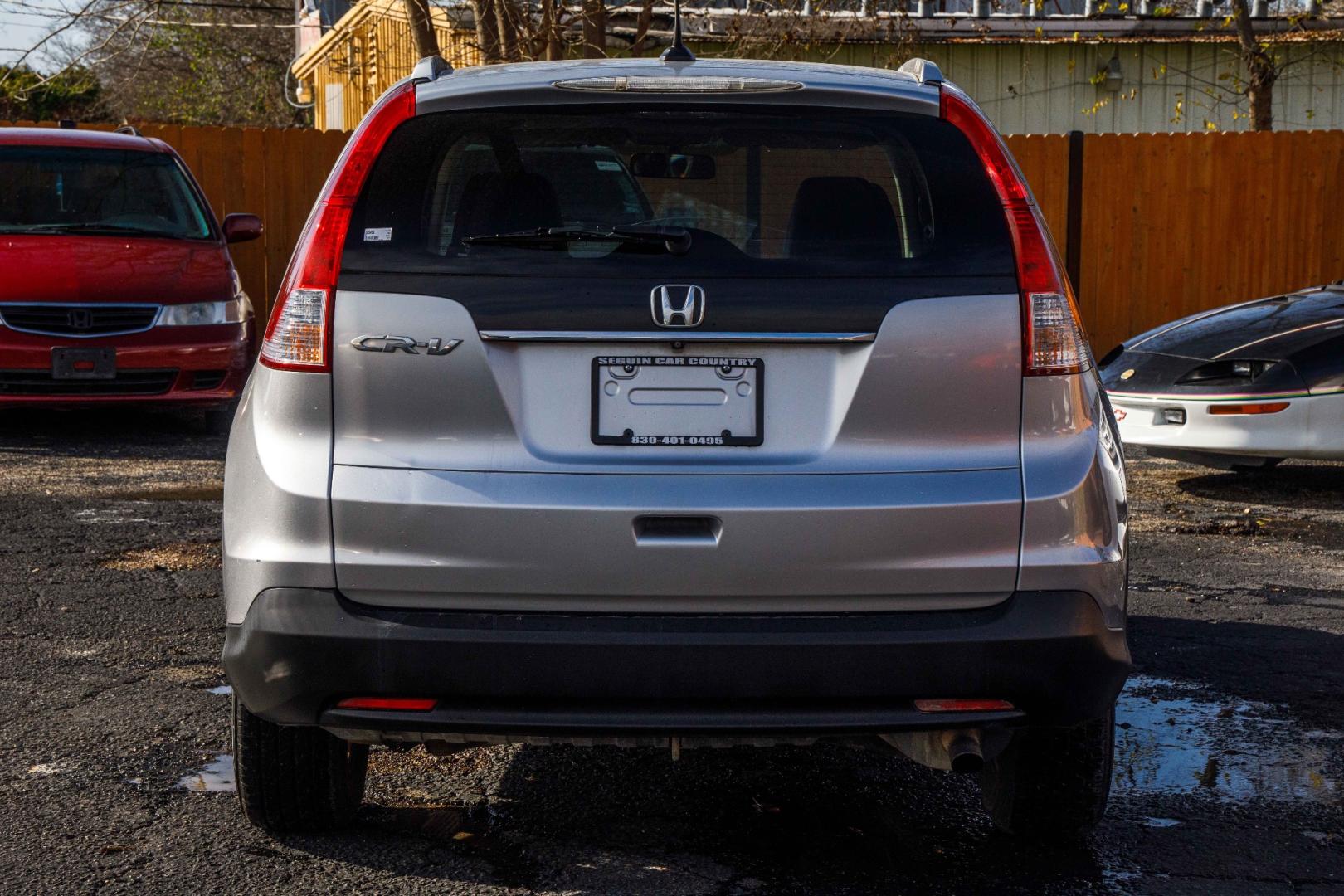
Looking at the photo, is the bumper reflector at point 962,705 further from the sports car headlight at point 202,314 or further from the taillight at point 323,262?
the sports car headlight at point 202,314

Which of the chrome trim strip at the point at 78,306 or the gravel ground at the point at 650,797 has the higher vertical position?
the chrome trim strip at the point at 78,306

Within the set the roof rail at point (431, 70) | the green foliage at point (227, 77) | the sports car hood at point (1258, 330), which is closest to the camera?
the roof rail at point (431, 70)

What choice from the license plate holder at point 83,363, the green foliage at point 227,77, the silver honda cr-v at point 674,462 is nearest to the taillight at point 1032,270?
the silver honda cr-v at point 674,462

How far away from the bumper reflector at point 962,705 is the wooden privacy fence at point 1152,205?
11.6 meters

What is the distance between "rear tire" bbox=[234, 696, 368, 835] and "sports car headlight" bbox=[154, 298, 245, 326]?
21.9ft

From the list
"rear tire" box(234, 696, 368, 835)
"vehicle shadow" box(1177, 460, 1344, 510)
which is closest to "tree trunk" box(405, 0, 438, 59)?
"vehicle shadow" box(1177, 460, 1344, 510)

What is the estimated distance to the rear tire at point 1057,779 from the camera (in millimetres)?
3490

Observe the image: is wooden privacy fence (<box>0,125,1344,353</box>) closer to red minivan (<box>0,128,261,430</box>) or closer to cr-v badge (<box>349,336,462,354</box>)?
red minivan (<box>0,128,261,430</box>)

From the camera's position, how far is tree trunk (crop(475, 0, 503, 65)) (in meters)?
13.9

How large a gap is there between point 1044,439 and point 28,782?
2.56m

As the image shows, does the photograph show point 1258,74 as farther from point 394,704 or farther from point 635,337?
point 394,704

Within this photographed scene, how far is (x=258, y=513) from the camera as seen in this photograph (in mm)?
3139

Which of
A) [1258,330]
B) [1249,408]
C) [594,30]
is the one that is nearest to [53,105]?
[594,30]

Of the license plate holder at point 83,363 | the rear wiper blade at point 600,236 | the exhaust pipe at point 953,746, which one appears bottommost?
the exhaust pipe at point 953,746
